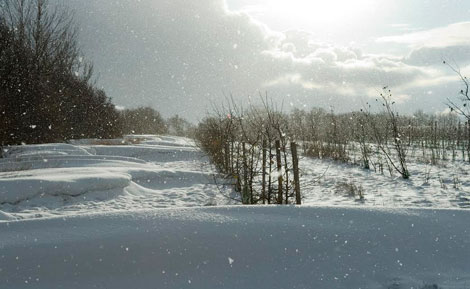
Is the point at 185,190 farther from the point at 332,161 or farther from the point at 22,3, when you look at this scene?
the point at 22,3

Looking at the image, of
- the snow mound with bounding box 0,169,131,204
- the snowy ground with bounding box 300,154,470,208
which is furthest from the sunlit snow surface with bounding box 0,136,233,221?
the snowy ground with bounding box 300,154,470,208

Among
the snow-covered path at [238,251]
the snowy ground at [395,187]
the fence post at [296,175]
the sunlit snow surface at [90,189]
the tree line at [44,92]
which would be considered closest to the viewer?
the snow-covered path at [238,251]

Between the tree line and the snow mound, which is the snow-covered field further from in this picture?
the tree line

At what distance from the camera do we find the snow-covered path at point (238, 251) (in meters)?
1.96

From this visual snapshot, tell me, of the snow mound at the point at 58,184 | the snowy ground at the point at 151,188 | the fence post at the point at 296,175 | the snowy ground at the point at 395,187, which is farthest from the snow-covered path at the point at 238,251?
the snow mound at the point at 58,184

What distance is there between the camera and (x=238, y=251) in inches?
86.4

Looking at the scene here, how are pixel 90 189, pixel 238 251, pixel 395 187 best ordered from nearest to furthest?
1. pixel 238 251
2. pixel 90 189
3. pixel 395 187

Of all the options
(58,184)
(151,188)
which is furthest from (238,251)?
Answer: (151,188)

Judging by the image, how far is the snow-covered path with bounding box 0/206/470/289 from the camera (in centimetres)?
196

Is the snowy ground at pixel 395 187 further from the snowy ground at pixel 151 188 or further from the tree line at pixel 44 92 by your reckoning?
the tree line at pixel 44 92

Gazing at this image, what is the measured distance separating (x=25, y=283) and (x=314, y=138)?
13077 mm

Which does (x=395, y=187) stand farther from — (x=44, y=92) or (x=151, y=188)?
(x=44, y=92)

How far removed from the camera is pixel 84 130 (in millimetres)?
20938

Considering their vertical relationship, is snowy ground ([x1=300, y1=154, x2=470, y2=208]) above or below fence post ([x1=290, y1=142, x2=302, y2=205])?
below
